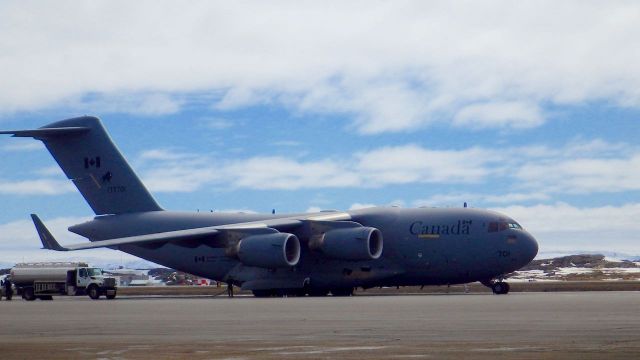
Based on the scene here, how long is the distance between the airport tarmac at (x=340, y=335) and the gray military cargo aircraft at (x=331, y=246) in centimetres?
2020

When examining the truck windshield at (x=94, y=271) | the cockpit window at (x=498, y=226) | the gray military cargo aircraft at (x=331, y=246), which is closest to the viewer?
the gray military cargo aircraft at (x=331, y=246)

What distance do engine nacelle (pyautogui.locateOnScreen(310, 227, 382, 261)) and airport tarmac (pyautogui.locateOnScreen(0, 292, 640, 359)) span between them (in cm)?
1974

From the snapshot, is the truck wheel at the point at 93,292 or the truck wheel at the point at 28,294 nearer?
the truck wheel at the point at 93,292

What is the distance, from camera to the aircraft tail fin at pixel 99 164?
5653 centimetres

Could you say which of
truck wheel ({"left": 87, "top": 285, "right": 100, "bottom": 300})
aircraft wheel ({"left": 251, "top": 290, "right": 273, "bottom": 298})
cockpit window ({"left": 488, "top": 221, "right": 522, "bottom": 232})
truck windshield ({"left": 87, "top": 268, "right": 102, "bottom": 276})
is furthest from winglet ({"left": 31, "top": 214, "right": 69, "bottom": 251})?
cockpit window ({"left": 488, "top": 221, "right": 522, "bottom": 232})

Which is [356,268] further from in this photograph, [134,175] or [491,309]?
[491,309]

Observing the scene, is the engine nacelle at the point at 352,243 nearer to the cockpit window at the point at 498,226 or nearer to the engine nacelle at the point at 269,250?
the engine nacelle at the point at 269,250

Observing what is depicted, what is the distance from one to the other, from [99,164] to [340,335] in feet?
131

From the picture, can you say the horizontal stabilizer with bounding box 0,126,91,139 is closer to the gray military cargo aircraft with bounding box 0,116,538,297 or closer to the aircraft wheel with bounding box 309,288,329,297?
the gray military cargo aircraft with bounding box 0,116,538,297

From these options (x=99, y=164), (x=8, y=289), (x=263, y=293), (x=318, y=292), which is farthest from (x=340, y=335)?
(x=8, y=289)

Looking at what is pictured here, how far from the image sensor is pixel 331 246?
4881cm

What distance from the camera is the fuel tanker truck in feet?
179

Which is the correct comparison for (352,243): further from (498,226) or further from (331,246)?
(498,226)

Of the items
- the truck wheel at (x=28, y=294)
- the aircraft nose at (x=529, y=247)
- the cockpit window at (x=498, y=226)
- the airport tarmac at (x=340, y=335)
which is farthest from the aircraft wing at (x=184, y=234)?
the airport tarmac at (x=340, y=335)
